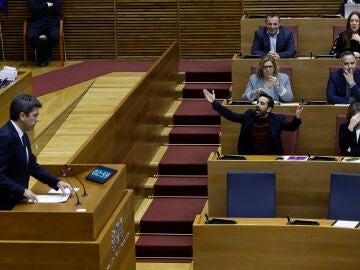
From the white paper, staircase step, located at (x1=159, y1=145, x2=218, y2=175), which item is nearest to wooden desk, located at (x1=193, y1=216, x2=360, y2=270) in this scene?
the white paper

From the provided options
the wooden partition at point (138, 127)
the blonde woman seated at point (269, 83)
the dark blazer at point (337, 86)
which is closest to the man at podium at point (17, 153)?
the wooden partition at point (138, 127)

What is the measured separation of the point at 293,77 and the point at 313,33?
55cm

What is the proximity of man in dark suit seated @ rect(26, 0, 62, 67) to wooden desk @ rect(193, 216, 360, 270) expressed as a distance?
251 centimetres

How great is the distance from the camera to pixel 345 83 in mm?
3797

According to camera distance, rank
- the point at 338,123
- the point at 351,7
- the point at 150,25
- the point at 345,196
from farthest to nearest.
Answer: the point at 150,25 → the point at 351,7 → the point at 338,123 → the point at 345,196

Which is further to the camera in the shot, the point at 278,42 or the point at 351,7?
the point at 351,7

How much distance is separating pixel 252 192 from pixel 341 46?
52.0 inches

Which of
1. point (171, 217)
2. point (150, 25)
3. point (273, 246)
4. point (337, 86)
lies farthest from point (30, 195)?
point (150, 25)

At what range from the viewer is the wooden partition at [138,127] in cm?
326

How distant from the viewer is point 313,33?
15.0 feet

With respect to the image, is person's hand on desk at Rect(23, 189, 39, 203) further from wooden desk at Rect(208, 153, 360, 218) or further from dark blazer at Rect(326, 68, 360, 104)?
dark blazer at Rect(326, 68, 360, 104)

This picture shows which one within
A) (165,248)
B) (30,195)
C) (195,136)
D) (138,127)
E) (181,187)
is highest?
(30,195)

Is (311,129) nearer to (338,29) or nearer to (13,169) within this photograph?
(338,29)

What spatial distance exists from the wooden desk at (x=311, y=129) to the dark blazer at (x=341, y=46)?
69 cm
